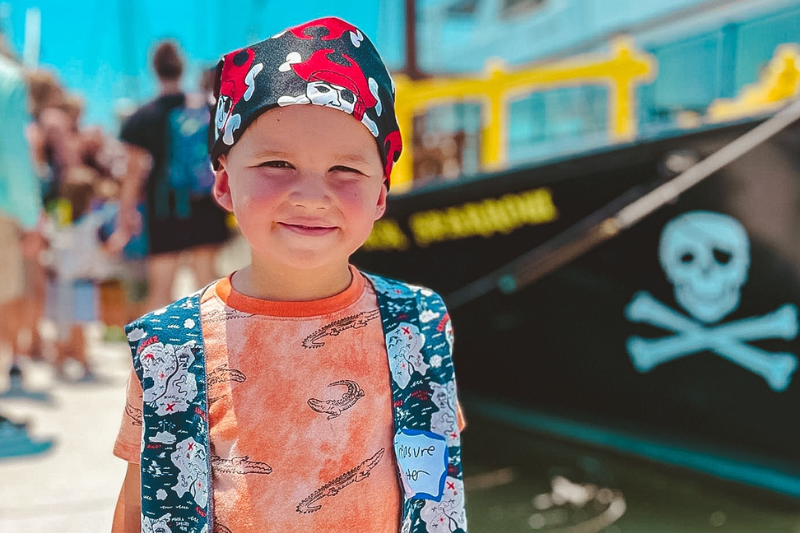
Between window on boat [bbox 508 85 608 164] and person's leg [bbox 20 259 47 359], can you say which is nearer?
window on boat [bbox 508 85 608 164]

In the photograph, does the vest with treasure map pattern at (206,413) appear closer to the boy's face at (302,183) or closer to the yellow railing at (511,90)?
the boy's face at (302,183)

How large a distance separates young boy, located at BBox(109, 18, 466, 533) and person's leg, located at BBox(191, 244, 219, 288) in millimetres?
2873

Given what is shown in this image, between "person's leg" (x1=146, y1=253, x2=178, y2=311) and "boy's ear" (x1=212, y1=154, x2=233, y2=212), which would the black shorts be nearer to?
"person's leg" (x1=146, y1=253, x2=178, y2=311)

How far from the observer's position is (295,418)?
97 centimetres

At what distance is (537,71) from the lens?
349cm

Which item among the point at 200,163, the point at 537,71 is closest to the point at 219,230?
the point at 200,163

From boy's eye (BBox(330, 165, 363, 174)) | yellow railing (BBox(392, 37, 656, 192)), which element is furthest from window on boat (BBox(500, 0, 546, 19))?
boy's eye (BBox(330, 165, 363, 174))

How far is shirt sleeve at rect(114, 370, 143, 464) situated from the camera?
1.00 metres

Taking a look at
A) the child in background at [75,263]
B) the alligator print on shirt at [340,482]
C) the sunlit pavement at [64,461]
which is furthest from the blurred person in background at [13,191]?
the alligator print on shirt at [340,482]

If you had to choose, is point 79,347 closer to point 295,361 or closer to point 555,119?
point 555,119

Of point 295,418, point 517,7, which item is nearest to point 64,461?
point 295,418

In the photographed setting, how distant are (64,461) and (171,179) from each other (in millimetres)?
1434

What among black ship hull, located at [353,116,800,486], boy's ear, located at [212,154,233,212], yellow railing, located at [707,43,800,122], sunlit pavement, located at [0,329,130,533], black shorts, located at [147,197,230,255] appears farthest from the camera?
black shorts, located at [147,197,230,255]

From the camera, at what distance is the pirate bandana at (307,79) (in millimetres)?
937
